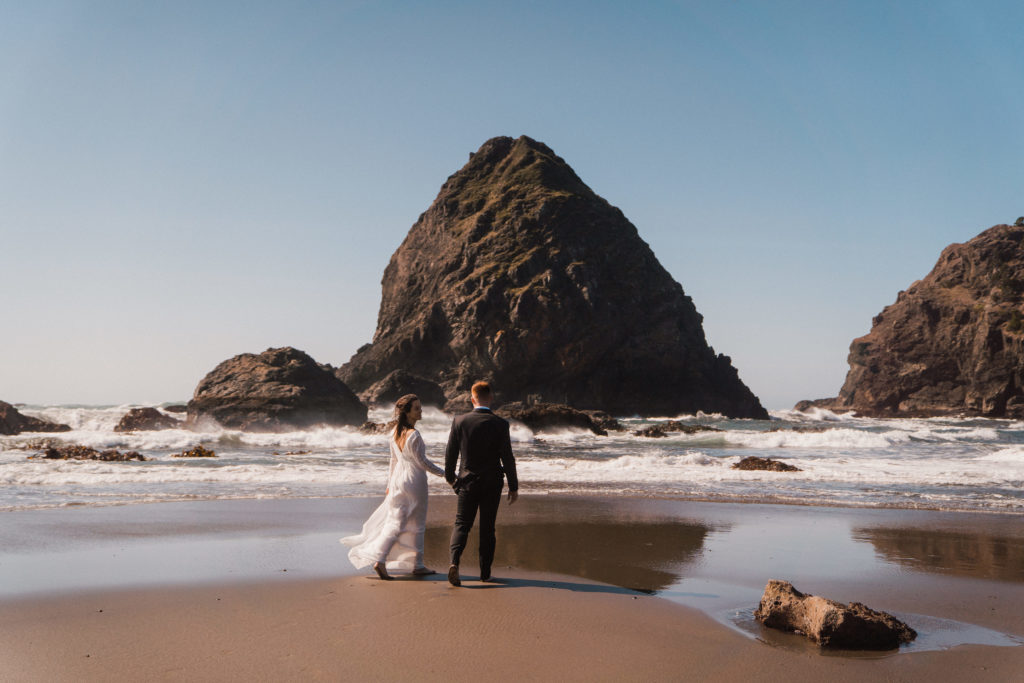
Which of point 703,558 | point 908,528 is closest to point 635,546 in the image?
point 703,558

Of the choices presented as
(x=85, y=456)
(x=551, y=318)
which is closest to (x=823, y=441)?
(x=85, y=456)

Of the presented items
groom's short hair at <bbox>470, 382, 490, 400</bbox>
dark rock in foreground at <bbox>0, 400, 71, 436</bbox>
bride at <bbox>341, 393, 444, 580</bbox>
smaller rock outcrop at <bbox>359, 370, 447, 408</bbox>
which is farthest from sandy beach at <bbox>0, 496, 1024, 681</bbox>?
smaller rock outcrop at <bbox>359, 370, 447, 408</bbox>

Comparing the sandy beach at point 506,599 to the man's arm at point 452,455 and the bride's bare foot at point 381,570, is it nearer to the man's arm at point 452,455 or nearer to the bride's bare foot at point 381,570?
the bride's bare foot at point 381,570

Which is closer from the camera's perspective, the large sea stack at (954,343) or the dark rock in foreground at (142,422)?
the dark rock in foreground at (142,422)

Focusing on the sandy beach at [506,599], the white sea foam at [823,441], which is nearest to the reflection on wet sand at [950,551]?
the sandy beach at [506,599]

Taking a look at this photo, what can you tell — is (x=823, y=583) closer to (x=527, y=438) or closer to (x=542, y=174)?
(x=527, y=438)

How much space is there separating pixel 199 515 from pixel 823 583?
836 centimetres

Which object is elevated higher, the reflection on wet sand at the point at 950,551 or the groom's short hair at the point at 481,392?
the groom's short hair at the point at 481,392

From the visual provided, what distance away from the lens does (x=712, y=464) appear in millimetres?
20375

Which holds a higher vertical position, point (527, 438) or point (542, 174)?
point (542, 174)

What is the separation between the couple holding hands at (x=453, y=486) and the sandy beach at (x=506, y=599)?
30 cm

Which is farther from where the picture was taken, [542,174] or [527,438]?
[542,174]

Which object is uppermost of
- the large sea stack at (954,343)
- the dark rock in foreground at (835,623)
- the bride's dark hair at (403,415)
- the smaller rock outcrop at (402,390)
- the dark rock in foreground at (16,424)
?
the large sea stack at (954,343)

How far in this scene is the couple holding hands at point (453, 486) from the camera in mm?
6621
